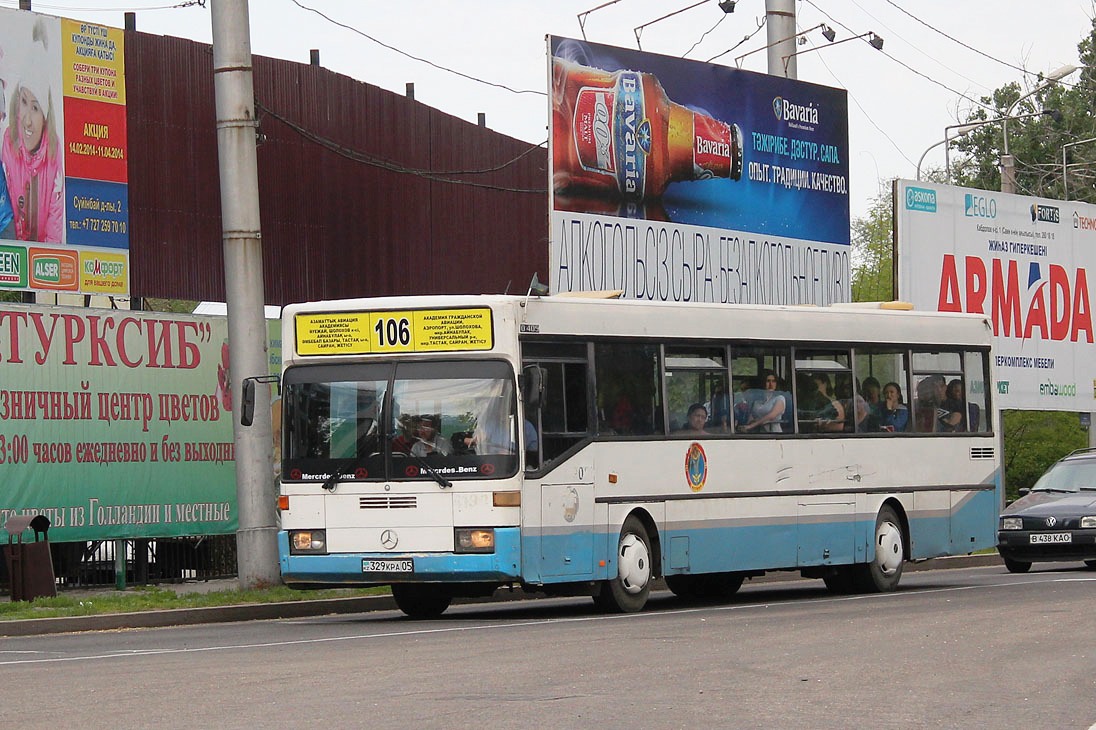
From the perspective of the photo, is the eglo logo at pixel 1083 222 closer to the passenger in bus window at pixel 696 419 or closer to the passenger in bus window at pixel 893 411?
the passenger in bus window at pixel 893 411

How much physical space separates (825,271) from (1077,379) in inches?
320

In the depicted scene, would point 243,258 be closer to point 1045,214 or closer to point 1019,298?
point 1019,298

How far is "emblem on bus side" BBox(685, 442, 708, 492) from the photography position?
19.0 m

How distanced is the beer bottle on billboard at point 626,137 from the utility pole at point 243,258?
20.1ft

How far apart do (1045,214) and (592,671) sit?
27713mm

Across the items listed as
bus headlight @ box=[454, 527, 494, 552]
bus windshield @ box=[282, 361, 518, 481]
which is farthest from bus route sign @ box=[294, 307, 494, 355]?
bus headlight @ box=[454, 527, 494, 552]

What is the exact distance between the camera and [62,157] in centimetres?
2219

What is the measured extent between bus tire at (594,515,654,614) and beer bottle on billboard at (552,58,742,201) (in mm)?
8664

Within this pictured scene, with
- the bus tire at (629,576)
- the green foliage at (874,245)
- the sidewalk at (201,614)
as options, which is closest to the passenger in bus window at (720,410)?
the bus tire at (629,576)

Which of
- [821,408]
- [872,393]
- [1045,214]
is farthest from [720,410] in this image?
[1045,214]

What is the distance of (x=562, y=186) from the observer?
26312 millimetres

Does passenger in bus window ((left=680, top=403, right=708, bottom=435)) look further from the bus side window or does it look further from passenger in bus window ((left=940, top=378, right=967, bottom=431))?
passenger in bus window ((left=940, top=378, right=967, bottom=431))

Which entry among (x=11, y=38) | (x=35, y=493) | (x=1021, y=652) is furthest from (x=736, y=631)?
(x=11, y=38)

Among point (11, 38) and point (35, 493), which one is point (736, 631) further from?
point (11, 38)
